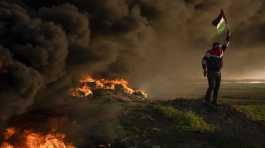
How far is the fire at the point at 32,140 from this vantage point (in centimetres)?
1241

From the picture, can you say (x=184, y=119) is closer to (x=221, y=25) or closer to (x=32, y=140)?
(x=221, y=25)

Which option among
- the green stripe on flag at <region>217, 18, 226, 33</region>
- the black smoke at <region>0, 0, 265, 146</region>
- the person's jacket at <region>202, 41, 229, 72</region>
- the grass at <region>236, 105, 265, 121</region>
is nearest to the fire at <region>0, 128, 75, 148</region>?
the black smoke at <region>0, 0, 265, 146</region>

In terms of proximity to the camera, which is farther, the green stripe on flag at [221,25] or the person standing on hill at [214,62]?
the green stripe on flag at [221,25]

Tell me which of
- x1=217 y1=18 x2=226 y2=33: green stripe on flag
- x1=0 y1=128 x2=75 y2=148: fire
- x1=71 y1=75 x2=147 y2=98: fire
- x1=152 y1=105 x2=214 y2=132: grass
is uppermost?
x1=217 y1=18 x2=226 y2=33: green stripe on flag

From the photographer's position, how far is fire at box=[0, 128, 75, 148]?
1241 centimetres

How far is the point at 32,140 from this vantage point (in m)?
12.9

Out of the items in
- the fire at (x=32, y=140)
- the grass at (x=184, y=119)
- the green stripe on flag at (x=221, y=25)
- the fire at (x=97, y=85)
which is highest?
the green stripe on flag at (x=221, y=25)

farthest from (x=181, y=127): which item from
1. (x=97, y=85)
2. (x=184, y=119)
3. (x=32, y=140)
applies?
(x=97, y=85)

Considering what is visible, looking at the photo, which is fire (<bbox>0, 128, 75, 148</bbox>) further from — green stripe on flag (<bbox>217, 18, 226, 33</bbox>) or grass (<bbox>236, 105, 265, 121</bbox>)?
grass (<bbox>236, 105, 265, 121</bbox>)

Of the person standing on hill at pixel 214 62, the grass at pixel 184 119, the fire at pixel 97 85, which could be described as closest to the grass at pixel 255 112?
the person standing on hill at pixel 214 62

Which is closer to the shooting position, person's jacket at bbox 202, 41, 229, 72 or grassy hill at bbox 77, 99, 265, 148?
grassy hill at bbox 77, 99, 265, 148

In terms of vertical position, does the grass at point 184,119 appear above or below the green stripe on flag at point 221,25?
below

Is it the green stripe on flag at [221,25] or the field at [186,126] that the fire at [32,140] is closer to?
the field at [186,126]

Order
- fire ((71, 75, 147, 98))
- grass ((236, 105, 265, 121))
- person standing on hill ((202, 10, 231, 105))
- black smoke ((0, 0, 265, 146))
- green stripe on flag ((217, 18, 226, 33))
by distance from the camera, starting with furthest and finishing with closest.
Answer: fire ((71, 75, 147, 98))
grass ((236, 105, 265, 121))
green stripe on flag ((217, 18, 226, 33))
person standing on hill ((202, 10, 231, 105))
black smoke ((0, 0, 265, 146))
